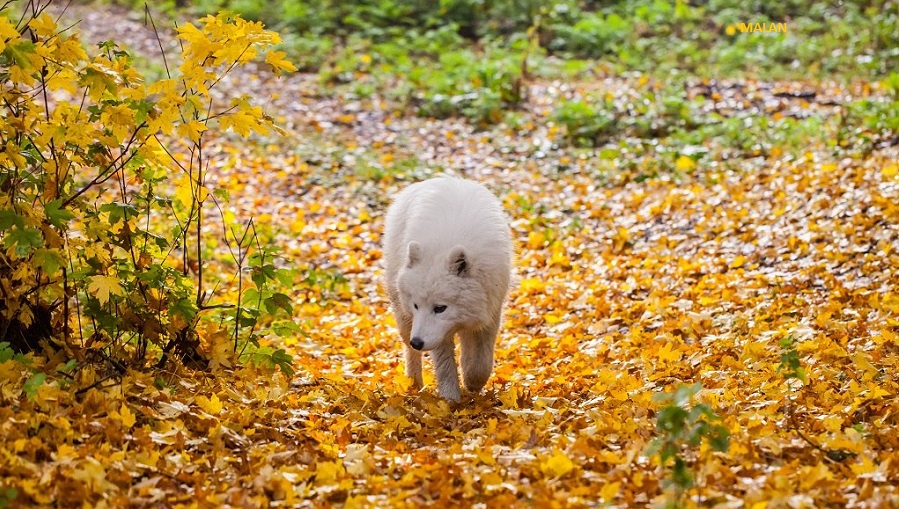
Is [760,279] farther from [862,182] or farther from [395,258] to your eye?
[395,258]

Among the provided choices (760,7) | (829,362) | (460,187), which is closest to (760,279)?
(829,362)

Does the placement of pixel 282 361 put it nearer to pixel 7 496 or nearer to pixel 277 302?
pixel 277 302

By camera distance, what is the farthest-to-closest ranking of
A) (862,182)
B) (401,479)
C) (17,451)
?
(862,182) → (401,479) → (17,451)

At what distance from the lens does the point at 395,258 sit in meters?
6.49

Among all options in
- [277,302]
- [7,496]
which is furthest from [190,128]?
[7,496]

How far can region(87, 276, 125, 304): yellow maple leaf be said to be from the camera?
4.75 meters

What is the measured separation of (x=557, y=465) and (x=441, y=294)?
6.16ft

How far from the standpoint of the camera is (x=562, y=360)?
22.8ft

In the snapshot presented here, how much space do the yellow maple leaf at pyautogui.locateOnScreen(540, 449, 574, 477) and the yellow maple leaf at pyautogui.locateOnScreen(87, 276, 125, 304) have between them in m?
2.53

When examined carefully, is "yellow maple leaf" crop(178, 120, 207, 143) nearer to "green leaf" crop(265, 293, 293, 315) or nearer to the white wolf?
"green leaf" crop(265, 293, 293, 315)

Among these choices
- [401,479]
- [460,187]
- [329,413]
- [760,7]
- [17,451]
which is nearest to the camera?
[17,451]

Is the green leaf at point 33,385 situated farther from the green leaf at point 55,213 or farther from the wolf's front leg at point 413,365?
the wolf's front leg at point 413,365

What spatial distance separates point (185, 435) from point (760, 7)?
18844 millimetres

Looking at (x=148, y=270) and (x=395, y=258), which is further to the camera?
(x=395, y=258)
